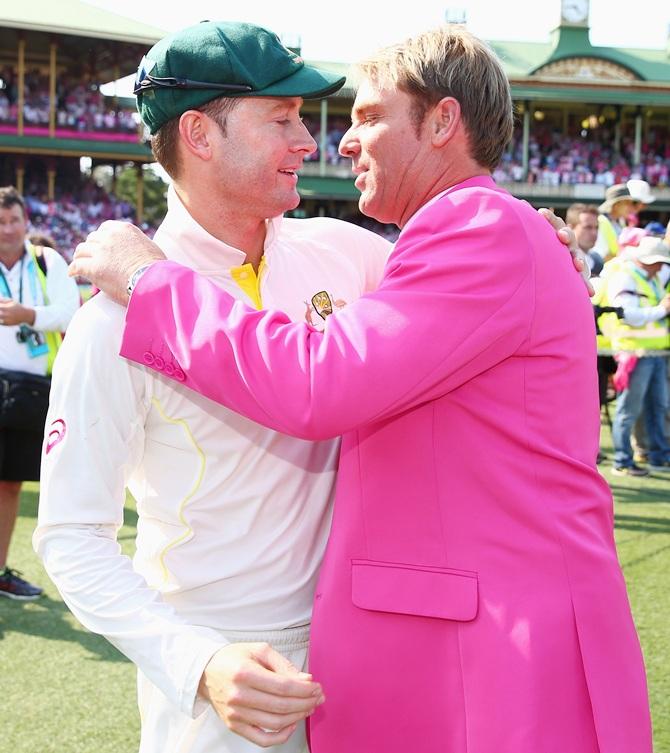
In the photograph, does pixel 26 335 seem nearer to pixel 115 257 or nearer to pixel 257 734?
pixel 115 257

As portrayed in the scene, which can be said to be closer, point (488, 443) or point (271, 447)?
point (488, 443)

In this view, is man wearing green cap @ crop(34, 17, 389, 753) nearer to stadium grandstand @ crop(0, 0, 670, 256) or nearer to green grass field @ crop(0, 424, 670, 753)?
green grass field @ crop(0, 424, 670, 753)

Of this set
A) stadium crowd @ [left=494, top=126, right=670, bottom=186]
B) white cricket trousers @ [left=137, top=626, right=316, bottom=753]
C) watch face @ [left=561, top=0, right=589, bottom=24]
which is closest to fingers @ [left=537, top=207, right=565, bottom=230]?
white cricket trousers @ [left=137, top=626, right=316, bottom=753]

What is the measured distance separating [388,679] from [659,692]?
268 centimetres

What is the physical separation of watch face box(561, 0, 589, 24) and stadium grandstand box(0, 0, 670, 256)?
88 millimetres

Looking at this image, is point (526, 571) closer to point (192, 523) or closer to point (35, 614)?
point (192, 523)

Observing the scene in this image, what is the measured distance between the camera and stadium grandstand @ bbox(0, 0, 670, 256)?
31.0 m

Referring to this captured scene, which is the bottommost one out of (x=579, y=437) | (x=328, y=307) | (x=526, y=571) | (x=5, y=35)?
(x=526, y=571)

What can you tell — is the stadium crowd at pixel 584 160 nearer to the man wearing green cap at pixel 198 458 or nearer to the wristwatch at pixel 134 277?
the man wearing green cap at pixel 198 458

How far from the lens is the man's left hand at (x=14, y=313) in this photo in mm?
5062

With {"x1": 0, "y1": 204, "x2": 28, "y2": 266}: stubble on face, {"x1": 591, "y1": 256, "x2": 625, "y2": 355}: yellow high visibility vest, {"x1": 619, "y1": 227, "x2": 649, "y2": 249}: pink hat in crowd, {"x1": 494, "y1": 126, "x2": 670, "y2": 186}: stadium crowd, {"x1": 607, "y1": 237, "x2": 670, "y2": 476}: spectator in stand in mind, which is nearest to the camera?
{"x1": 0, "y1": 204, "x2": 28, "y2": 266}: stubble on face

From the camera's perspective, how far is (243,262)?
1861 millimetres

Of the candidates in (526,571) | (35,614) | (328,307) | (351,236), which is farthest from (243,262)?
(35,614)

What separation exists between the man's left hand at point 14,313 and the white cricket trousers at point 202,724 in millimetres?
3608
